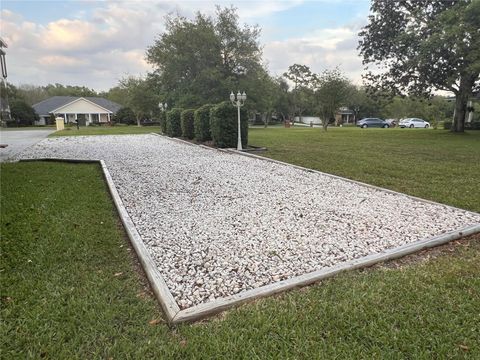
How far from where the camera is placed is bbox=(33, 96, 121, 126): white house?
4538 cm

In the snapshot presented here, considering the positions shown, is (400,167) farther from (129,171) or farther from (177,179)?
(129,171)

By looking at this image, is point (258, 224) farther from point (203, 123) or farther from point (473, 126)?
point (473, 126)

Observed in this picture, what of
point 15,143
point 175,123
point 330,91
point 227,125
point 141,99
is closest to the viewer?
point 227,125

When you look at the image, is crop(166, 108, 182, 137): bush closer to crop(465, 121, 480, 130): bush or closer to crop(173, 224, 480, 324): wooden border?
crop(173, 224, 480, 324): wooden border

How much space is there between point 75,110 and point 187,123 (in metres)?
38.3

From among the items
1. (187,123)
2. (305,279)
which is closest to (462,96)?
(187,123)

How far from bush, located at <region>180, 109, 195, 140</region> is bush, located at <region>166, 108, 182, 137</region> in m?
1.31

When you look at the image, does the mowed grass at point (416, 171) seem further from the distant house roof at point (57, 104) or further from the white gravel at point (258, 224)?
the distant house roof at point (57, 104)

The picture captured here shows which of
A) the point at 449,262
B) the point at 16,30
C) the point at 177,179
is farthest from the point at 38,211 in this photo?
the point at 16,30

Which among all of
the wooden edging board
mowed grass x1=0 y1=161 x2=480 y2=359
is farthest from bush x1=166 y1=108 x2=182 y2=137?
mowed grass x1=0 y1=161 x2=480 y2=359

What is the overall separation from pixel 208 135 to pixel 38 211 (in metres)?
9.82

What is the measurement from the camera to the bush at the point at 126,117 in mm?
41906

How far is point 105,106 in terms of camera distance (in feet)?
161

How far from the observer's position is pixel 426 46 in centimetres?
1457
